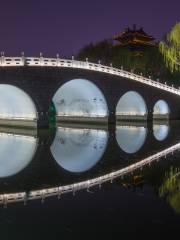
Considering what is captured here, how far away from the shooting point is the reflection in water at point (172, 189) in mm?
7438

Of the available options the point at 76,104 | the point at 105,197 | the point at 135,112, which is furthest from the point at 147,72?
the point at 105,197

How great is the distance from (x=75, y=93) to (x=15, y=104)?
7394 millimetres

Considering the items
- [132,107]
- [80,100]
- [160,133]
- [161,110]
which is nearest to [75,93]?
[80,100]

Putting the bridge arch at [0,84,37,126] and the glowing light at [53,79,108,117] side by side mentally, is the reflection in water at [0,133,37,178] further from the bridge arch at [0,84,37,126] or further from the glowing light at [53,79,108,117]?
the glowing light at [53,79,108,117]

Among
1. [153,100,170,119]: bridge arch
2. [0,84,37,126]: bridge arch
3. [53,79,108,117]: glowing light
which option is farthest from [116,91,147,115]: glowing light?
[0,84,37,126]: bridge arch

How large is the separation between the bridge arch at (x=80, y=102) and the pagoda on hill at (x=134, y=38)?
23701 millimetres

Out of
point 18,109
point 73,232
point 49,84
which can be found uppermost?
point 49,84

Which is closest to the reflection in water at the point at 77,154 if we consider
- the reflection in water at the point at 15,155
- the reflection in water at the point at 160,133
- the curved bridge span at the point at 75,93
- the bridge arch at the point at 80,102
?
the reflection in water at the point at 15,155

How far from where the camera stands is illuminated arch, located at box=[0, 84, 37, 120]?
992 inches

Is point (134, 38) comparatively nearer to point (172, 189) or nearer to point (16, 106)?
point (16, 106)

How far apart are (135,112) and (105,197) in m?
31.6

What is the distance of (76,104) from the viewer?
112 feet

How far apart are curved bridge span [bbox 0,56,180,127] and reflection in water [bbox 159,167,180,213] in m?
15.5

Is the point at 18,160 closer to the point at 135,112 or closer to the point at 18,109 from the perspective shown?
the point at 18,109
